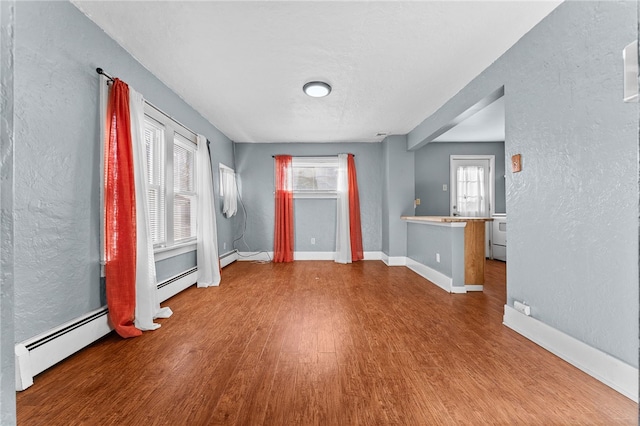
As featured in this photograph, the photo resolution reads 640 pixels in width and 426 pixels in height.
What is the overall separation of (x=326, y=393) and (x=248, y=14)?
2.40 m

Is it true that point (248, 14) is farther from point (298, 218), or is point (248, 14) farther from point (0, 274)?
point (298, 218)

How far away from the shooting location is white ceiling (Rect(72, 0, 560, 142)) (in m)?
1.86

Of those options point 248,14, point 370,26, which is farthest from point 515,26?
point 248,14

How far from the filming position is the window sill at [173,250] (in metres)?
2.84

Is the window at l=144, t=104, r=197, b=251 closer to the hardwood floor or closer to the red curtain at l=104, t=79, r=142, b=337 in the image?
the red curtain at l=104, t=79, r=142, b=337

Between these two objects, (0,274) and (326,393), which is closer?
(0,274)

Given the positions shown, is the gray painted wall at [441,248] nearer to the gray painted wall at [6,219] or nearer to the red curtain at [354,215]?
the red curtain at [354,215]

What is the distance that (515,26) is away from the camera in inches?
79.8

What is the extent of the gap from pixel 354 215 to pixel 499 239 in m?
2.83

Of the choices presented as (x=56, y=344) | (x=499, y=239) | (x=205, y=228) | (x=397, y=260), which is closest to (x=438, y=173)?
(x=499, y=239)

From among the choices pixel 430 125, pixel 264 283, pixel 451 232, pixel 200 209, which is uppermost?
pixel 430 125

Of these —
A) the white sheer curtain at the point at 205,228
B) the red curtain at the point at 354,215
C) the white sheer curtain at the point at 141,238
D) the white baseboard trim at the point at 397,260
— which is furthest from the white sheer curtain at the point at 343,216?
the white sheer curtain at the point at 141,238

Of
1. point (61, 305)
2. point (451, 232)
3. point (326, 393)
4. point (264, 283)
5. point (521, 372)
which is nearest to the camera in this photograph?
point (326, 393)

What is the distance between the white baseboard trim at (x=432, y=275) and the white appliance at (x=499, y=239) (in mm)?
1973
